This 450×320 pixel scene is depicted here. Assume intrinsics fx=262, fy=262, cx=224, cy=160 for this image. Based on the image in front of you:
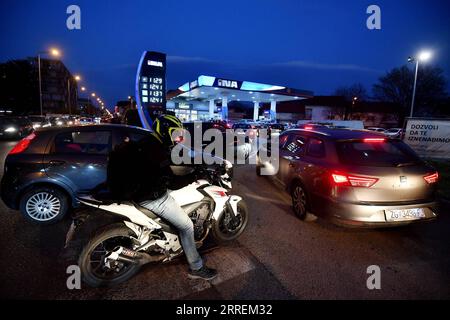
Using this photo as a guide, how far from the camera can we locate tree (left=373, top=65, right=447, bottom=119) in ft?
134

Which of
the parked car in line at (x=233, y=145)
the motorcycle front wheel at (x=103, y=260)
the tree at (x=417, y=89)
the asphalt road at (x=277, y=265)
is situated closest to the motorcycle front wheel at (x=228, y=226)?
the asphalt road at (x=277, y=265)

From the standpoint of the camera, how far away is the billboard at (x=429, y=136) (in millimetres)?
10891

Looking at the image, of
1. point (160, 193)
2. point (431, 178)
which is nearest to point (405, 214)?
point (431, 178)

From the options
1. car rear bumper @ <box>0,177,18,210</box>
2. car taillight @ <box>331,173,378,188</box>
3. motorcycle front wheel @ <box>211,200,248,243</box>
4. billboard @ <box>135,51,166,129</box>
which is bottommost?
motorcycle front wheel @ <box>211,200,248,243</box>

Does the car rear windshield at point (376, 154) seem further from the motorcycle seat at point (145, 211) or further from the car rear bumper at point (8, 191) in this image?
the car rear bumper at point (8, 191)

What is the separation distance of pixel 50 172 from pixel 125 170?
2.50 m

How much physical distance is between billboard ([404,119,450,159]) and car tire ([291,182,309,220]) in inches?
380

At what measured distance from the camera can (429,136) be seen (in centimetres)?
1118

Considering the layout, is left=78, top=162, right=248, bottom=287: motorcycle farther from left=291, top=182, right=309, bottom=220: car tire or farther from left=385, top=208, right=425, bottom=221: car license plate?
left=385, top=208, right=425, bottom=221: car license plate

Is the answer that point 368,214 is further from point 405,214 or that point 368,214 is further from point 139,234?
point 139,234

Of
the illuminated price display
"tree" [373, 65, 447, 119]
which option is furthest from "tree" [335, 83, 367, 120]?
the illuminated price display

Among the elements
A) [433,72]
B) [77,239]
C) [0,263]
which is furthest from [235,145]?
[433,72]

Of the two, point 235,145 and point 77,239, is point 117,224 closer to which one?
point 77,239

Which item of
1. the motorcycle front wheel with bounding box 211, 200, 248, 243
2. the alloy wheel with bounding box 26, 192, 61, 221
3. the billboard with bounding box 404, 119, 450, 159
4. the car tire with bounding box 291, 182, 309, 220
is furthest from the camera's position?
the billboard with bounding box 404, 119, 450, 159
